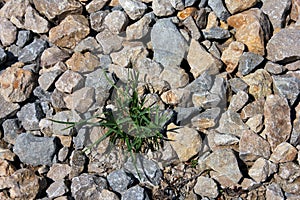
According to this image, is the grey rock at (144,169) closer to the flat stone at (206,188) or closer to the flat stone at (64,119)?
the flat stone at (206,188)

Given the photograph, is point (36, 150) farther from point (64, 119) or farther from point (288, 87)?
point (288, 87)

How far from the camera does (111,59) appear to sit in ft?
9.14

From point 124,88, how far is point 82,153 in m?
0.39

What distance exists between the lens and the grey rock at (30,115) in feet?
8.70

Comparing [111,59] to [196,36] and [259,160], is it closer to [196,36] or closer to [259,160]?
[196,36]

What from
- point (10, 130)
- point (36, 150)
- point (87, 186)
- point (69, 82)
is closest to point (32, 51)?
A: point (69, 82)

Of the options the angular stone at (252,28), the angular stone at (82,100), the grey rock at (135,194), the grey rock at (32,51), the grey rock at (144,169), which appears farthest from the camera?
the grey rock at (32,51)

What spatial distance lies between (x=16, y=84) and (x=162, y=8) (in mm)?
860

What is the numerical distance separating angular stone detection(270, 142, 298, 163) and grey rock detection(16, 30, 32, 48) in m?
1.45

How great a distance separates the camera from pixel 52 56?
2795 millimetres

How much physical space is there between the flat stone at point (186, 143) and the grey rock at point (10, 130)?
80 centimetres

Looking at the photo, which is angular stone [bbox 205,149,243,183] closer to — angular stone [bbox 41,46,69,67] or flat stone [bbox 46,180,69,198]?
flat stone [bbox 46,180,69,198]

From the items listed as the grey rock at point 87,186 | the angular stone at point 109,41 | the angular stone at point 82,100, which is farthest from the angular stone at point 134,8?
the grey rock at point 87,186

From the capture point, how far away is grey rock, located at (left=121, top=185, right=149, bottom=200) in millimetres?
2400
